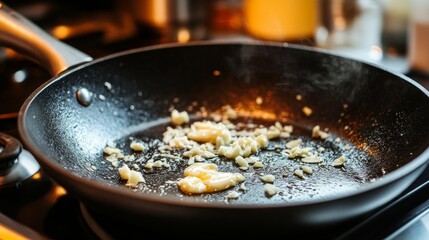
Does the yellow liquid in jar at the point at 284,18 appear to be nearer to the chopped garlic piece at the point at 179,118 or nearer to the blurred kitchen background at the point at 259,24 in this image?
the blurred kitchen background at the point at 259,24

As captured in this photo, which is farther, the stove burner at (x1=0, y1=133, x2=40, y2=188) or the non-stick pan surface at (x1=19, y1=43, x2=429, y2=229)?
the stove burner at (x1=0, y1=133, x2=40, y2=188)

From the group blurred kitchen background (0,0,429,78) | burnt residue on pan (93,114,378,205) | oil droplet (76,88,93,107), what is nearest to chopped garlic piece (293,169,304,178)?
burnt residue on pan (93,114,378,205)

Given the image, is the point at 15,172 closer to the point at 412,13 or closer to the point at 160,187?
the point at 160,187

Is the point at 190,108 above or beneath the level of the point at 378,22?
beneath

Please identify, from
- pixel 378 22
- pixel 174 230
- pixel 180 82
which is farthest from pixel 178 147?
pixel 378 22

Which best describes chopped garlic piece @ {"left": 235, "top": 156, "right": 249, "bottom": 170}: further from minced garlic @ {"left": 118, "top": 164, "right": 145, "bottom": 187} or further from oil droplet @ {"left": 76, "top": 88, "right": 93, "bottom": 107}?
oil droplet @ {"left": 76, "top": 88, "right": 93, "bottom": 107}

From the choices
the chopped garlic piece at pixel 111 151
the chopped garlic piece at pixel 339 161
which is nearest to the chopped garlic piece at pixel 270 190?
the chopped garlic piece at pixel 339 161

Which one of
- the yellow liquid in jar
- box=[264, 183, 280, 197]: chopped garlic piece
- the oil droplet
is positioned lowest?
the oil droplet
